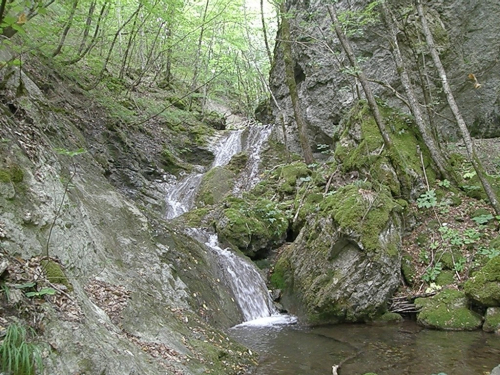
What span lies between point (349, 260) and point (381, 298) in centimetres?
104

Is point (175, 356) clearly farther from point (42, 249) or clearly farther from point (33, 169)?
point (33, 169)

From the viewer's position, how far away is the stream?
221 inches

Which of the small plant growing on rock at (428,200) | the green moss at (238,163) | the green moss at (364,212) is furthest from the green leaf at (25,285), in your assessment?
the green moss at (238,163)

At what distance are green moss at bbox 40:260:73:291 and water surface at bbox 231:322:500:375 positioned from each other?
3.18 metres

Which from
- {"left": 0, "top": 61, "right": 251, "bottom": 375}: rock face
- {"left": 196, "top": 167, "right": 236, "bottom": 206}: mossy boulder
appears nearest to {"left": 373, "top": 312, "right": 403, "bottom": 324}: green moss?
{"left": 0, "top": 61, "right": 251, "bottom": 375}: rock face

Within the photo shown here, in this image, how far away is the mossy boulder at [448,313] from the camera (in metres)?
7.06

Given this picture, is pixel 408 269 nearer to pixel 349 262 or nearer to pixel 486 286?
pixel 349 262

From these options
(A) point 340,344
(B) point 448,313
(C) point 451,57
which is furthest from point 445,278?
(C) point 451,57

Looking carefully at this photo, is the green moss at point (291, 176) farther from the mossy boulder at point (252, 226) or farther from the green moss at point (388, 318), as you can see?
the green moss at point (388, 318)

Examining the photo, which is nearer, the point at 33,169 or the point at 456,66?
the point at 33,169

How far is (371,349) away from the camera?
6.40 m

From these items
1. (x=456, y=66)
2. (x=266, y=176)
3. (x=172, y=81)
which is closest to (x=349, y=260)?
(x=266, y=176)

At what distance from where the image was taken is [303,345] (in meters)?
6.80

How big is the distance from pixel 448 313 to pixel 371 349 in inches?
82.4
